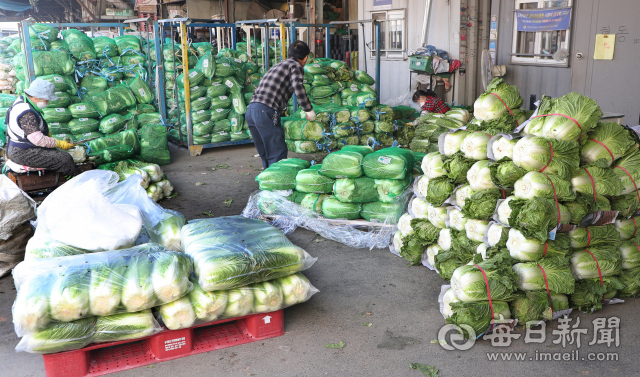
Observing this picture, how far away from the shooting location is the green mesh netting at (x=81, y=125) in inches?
356

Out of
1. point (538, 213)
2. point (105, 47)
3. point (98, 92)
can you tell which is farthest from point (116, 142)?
point (538, 213)

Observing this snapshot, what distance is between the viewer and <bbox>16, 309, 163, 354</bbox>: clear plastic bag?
9.96 ft

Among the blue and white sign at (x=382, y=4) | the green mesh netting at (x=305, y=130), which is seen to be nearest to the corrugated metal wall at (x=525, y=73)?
the blue and white sign at (x=382, y=4)

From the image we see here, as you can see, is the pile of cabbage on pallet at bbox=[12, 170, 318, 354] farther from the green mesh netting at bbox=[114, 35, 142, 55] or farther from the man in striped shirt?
the green mesh netting at bbox=[114, 35, 142, 55]

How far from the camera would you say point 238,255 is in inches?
138

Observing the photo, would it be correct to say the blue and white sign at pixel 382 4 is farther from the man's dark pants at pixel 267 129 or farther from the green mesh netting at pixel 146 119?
the man's dark pants at pixel 267 129

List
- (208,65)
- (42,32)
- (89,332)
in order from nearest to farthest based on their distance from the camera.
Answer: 1. (89,332)
2. (42,32)
3. (208,65)

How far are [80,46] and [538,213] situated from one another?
872 centimetres

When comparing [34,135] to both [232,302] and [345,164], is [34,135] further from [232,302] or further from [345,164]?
[232,302]

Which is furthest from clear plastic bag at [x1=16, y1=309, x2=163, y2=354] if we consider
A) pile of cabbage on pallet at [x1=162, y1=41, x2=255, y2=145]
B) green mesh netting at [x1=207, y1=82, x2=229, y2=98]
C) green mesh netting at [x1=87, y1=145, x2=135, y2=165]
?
green mesh netting at [x1=207, y1=82, x2=229, y2=98]

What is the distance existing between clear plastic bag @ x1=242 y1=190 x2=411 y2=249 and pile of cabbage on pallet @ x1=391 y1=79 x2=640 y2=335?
1020mm

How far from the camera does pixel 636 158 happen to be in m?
3.96

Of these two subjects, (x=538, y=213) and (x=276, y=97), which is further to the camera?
(x=276, y=97)

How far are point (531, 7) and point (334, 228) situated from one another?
6.19 metres
